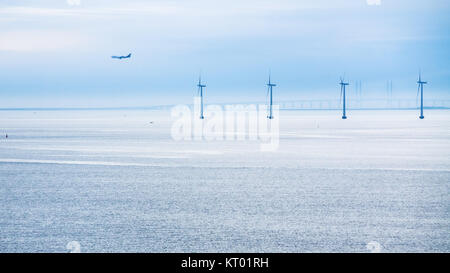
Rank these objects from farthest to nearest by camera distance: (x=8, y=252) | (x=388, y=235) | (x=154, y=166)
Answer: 1. (x=154, y=166)
2. (x=388, y=235)
3. (x=8, y=252)

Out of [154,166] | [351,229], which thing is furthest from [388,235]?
[154,166]

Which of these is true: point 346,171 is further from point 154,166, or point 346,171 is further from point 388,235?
point 388,235

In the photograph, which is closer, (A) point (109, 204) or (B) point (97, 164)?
(A) point (109, 204)

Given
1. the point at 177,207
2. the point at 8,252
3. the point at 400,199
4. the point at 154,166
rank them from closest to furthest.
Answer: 1. the point at 8,252
2. the point at 177,207
3. the point at 400,199
4. the point at 154,166

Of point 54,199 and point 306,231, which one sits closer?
point 306,231
